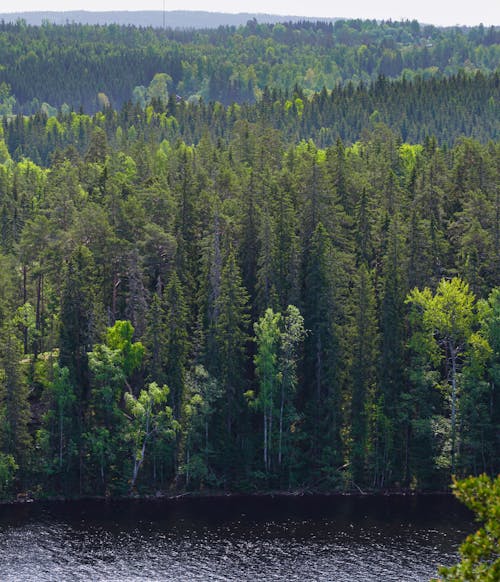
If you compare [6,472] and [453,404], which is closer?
[6,472]

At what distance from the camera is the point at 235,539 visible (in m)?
82.8

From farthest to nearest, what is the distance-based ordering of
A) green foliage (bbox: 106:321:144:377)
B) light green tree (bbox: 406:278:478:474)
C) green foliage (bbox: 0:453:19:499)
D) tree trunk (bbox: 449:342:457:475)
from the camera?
green foliage (bbox: 106:321:144:377) < tree trunk (bbox: 449:342:457:475) < light green tree (bbox: 406:278:478:474) < green foliage (bbox: 0:453:19:499)

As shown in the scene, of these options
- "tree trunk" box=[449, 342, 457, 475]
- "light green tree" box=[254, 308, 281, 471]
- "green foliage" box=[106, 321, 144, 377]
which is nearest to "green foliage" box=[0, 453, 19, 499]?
"green foliage" box=[106, 321, 144, 377]

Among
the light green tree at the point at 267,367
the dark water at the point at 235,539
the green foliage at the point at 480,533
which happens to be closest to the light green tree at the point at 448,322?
the dark water at the point at 235,539

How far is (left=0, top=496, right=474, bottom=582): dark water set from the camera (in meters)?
76.5

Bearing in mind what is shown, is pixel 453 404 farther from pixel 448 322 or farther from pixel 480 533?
pixel 480 533

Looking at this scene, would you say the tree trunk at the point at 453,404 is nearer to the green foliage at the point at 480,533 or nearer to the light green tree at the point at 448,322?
the light green tree at the point at 448,322

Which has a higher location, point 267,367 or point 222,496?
point 267,367

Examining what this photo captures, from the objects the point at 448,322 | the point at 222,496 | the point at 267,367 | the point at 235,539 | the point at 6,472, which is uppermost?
the point at 448,322

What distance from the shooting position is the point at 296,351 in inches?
3927

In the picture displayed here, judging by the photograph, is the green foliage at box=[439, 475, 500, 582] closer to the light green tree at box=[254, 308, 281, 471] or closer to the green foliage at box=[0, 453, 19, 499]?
the light green tree at box=[254, 308, 281, 471]

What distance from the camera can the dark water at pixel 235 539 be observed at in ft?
251

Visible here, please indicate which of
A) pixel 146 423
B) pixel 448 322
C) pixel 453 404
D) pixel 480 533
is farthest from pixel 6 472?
pixel 480 533

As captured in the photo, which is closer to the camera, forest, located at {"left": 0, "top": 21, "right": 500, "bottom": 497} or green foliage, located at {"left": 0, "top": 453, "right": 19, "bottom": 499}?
green foliage, located at {"left": 0, "top": 453, "right": 19, "bottom": 499}
